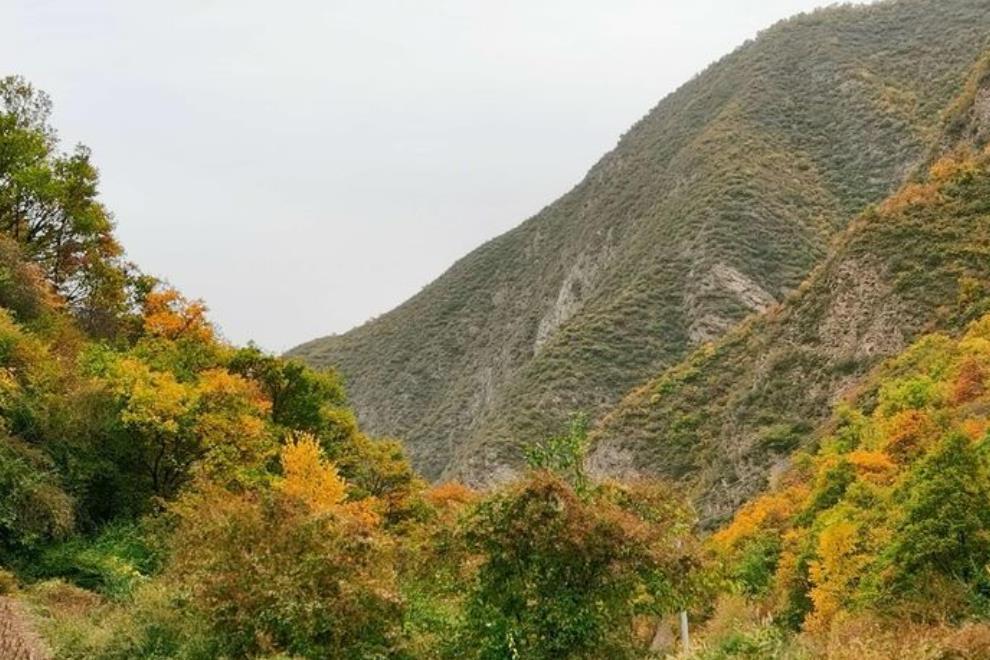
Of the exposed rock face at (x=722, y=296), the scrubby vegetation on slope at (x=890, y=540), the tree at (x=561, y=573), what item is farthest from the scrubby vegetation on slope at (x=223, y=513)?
the exposed rock face at (x=722, y=296)

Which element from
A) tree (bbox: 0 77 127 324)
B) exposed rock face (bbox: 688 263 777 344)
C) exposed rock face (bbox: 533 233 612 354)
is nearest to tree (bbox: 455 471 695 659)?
tree (bbox: 0 77 127 324)

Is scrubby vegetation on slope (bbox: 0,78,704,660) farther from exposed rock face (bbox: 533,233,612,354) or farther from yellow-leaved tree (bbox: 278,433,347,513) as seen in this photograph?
exposed rock face (bbox: 533,233,612,354)

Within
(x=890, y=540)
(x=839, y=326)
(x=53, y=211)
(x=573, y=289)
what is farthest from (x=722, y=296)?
(x=890, y=540)

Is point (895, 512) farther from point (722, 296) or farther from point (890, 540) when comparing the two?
point (722, 296)

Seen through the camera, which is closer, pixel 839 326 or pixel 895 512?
pixel 895 512

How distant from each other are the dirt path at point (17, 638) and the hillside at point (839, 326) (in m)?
30.5

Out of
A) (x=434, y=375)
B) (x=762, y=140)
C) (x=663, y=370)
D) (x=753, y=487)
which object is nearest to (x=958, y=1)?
(x=762, y=140)

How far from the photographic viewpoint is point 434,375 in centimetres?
9869

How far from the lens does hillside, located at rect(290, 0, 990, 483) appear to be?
6656 cm

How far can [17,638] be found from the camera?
12.6 metres

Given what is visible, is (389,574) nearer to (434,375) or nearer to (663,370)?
(663,370)

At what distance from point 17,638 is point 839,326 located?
37384 mm

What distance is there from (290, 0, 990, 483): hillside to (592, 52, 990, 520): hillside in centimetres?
259

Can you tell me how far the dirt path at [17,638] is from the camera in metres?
11.8
